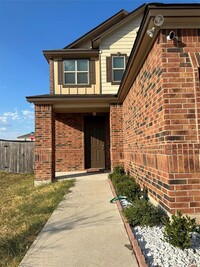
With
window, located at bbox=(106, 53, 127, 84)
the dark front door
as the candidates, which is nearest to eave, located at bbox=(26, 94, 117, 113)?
window, located at bbox=(106, 53, 127, 84)

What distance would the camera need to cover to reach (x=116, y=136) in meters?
9.47

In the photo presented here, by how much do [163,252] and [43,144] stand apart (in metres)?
7.10

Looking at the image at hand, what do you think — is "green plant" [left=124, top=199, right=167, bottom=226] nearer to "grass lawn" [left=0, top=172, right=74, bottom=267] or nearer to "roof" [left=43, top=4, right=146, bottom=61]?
"grass lawn" [left=0, top=172, right=74, bottom=267]

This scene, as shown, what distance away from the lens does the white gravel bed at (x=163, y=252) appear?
8.49ft

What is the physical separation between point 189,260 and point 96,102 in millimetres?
7590

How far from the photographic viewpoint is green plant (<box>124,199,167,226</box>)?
3657 millimetres

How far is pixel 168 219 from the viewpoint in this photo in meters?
3.45

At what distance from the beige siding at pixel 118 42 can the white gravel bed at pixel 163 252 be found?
329 inches

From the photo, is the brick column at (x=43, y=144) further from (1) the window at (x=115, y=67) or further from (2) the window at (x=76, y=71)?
(1) the window at (x=115, y=67)

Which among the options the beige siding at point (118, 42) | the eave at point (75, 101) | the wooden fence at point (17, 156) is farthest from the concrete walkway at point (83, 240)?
the wooden fence at point (17, 156)

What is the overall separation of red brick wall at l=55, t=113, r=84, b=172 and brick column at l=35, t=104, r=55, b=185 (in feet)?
8.71

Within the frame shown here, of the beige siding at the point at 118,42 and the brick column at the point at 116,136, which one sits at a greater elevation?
the beige siding at the point at 118,42

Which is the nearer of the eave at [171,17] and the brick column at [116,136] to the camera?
the eave at [171,17]

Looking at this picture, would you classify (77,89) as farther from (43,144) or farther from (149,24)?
(149,24)
